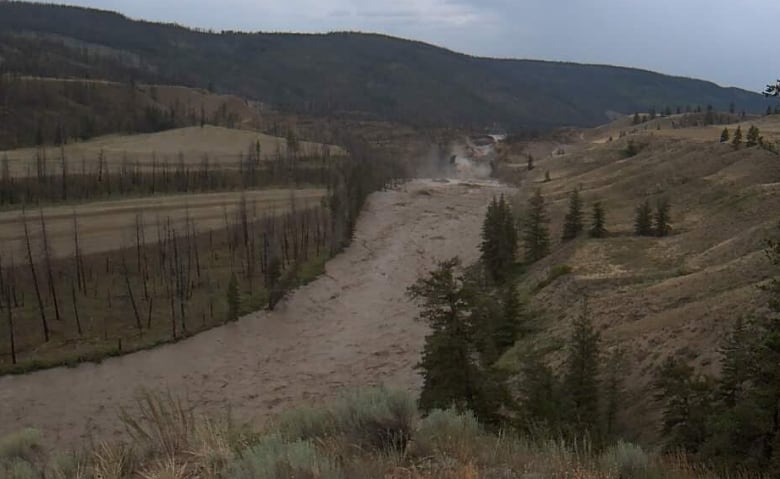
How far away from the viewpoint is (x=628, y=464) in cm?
768

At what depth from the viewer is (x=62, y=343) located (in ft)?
115

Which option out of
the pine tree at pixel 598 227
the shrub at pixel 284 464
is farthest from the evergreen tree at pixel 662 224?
the shrub at pixel 284 464

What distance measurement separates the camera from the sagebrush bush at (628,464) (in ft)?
24.4

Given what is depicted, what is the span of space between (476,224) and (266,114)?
130 m

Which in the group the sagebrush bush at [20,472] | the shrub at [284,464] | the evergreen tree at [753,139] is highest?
the evergreen tree at [753,139]

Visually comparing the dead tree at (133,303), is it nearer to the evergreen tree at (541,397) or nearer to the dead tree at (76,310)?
the dead tree at (76,310)

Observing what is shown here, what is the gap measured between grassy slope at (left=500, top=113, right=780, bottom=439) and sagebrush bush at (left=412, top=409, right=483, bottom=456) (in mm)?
9740

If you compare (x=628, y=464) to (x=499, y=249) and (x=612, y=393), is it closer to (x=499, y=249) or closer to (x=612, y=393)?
(x=612, y=393)

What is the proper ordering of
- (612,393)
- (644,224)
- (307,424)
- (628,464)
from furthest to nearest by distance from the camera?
(644,224), (612,393), (307,424), (628,464)

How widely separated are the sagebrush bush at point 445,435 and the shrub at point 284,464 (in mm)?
1378

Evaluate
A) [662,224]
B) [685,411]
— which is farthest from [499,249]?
[685,411]

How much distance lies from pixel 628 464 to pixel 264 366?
2841 centimetres

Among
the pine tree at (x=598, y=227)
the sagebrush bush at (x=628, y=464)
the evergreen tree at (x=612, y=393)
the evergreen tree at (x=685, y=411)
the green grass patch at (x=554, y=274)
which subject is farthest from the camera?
the pine tree at (x=598, y=227)

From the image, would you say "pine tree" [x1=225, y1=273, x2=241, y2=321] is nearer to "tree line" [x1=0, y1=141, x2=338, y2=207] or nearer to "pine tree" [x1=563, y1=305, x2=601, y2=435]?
"pine tree" [x1=563, y1=305, x2=601, y2=435]
